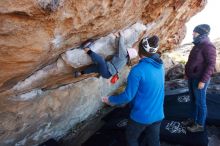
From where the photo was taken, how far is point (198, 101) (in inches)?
225

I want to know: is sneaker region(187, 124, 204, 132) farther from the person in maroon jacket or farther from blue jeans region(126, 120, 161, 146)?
blue jeans region(126, 120, 161, 146)

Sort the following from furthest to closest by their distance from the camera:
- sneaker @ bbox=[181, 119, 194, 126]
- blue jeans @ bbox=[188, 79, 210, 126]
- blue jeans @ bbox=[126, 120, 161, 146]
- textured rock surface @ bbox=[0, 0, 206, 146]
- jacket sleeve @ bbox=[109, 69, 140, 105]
Answer: sneaker @ bbox=[181, 119, 194, 126] < blue jeans @ bbox=[188, 79, 210, 126] < blue jeans @ bbox=[126, 120, 161, 146] < jacket sleeve @ bbox=[109, 69, 140, 105] < textured rock surface @ bbox=[0, 0, 206, 146]

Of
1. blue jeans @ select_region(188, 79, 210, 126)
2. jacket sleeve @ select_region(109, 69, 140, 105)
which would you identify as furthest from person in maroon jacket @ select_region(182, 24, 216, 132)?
jacket sleeve @ select_region(109, 69, 140, 105)

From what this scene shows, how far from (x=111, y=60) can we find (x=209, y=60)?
166cm

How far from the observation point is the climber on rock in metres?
5.29

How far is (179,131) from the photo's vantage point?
621 centimetres

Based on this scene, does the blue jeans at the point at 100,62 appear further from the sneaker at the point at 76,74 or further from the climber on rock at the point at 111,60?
the sneaker at the point at 76,74

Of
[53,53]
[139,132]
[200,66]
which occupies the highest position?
[53,53]

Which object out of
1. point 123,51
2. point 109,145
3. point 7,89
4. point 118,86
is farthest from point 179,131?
point 7,89

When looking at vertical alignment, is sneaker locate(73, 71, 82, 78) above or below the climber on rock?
below

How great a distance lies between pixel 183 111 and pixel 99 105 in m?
2.04

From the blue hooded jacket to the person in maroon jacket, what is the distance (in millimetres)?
1239

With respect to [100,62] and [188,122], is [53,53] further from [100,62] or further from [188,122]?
[188,122]

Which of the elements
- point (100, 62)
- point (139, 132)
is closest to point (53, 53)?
point (100, 62)
